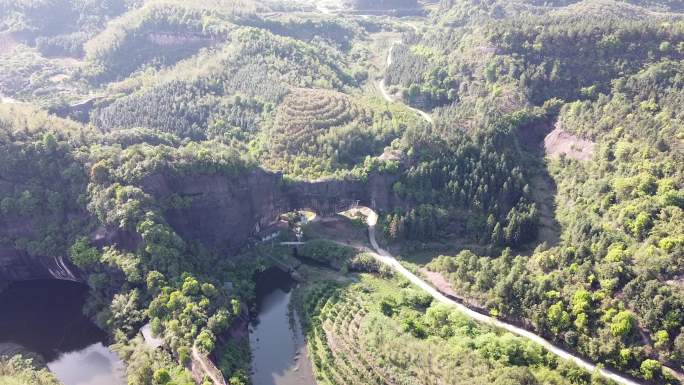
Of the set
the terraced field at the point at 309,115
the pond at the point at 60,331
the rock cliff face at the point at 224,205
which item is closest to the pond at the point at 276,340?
the rock cliff face at the point at 224,205

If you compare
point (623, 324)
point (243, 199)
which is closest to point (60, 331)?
point (243, 199)

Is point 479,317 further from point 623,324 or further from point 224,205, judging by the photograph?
point 224,205

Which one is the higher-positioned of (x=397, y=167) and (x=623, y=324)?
(x=397, y=167)

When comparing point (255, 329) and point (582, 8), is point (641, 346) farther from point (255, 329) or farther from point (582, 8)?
point (582, 8)

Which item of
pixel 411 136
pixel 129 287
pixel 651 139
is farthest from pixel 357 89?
pixel 129 287

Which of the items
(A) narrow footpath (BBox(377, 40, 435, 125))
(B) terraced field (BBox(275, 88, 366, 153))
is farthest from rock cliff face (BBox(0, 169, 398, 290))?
(A) narrow footpath (BBox(377, 40, 435, 125))

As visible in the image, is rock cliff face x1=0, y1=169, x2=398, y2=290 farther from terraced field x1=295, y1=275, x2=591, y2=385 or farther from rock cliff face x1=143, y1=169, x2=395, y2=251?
terraced field x1=295, y1=275, x2=591, y2=385

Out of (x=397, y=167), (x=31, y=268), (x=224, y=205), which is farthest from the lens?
(x=397, y=167)

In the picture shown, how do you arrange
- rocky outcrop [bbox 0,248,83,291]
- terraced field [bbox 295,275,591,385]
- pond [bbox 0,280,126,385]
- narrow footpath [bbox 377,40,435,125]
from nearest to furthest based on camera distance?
terraced field [bbox 295,275,591,385], pond [bbox 0,280,126,385], rocky outcrop [bbox 0,248,83,291], narrow footpath [bbox 377,40,435,125]
